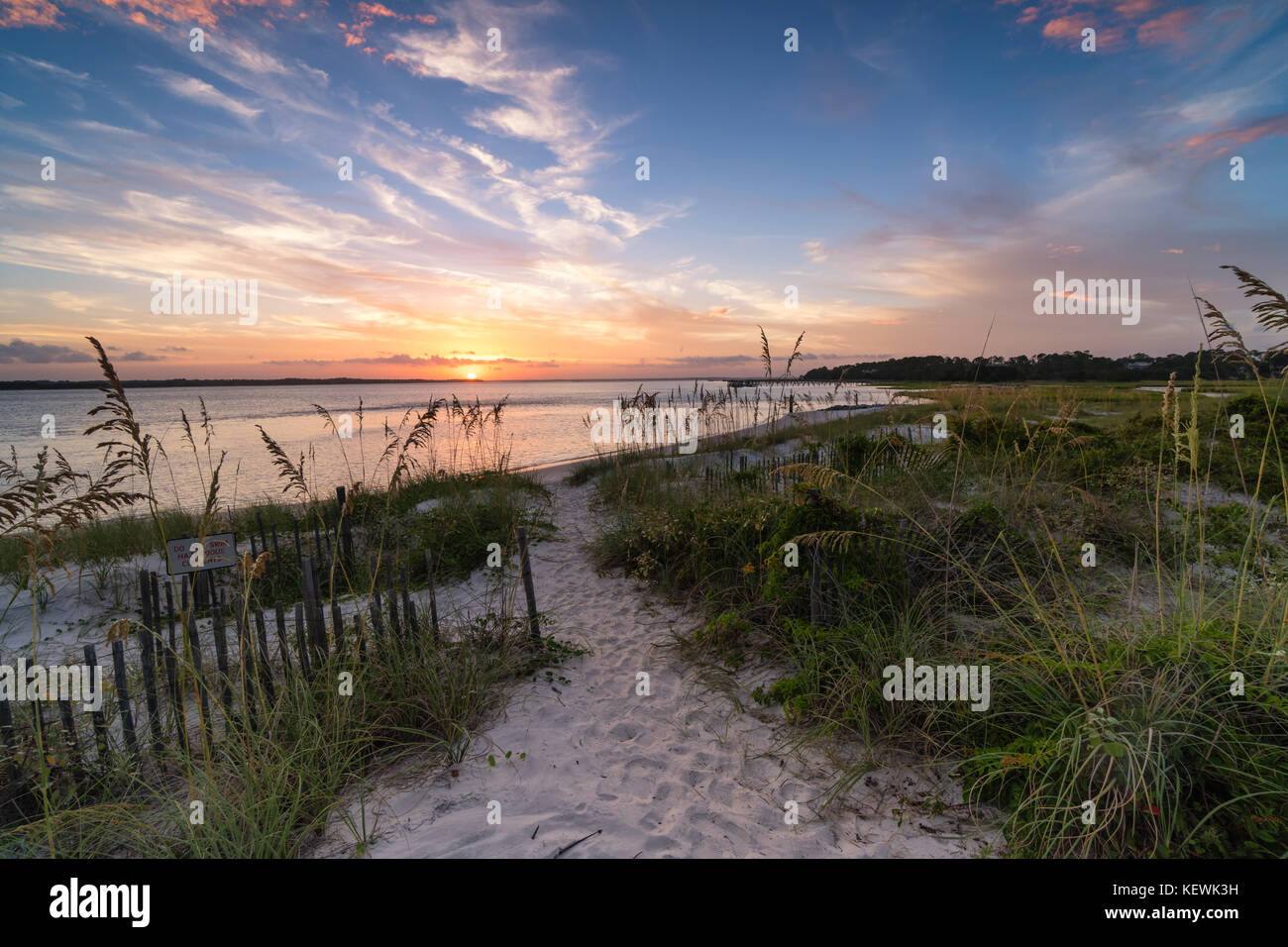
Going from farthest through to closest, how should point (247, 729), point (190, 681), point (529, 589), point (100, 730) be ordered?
point (529, 589) < point (190, 681) < point (100, 730) < point (247, 729)

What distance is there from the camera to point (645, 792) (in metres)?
3.25

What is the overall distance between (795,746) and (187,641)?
3.64 meters

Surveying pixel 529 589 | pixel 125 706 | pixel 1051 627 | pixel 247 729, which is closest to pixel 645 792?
pixel 247 729

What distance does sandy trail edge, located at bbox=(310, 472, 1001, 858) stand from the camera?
9.06ft

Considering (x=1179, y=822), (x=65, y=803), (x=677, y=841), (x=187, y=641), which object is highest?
(x=187, y=641)

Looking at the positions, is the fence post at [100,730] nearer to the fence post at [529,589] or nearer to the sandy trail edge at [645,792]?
the sandy trail edge at [645,792]

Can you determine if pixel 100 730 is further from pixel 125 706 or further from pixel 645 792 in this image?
pixel 645 792

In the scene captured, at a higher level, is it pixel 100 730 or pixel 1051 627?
pixel 1051 627

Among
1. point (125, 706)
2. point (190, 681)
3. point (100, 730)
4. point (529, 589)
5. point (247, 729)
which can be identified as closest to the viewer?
point (247, 729)

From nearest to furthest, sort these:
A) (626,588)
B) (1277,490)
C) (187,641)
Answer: (187,641), (626,588), (1277,490)
